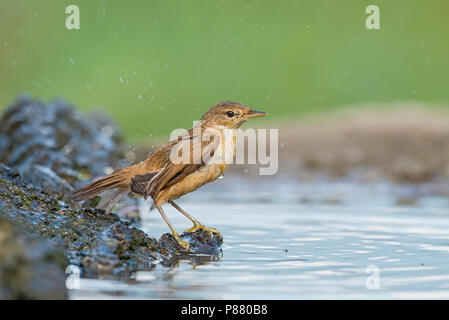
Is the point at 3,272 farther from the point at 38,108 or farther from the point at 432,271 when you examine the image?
the point at 38,108

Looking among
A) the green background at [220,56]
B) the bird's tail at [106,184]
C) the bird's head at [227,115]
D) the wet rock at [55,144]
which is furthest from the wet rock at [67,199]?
the green background at [220,56]

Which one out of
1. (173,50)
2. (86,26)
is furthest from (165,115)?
(86,26)

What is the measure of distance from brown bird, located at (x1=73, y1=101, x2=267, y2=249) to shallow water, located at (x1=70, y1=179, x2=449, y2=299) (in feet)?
1.82

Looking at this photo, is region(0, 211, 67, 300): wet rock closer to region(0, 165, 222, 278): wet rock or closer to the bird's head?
region(0, 165, 222, 278): wet rock

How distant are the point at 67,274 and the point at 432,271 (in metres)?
2.12

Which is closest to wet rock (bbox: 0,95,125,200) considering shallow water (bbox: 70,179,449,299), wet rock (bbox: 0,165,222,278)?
shallow water (bbox: 70,179,449,299)

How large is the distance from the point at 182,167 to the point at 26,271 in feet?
5.60

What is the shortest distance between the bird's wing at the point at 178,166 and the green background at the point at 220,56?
8212 mm

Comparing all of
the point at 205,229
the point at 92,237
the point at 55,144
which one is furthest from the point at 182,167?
the point at 55,144

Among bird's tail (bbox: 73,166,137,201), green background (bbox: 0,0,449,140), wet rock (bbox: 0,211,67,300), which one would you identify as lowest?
wet rock (bbox: 0,211,67,300)

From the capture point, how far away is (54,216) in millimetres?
5008

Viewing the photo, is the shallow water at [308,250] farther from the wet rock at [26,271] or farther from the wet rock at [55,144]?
the wet rock at [55,144]

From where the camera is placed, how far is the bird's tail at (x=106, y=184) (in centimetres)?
538

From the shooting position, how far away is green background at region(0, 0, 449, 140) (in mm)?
14477
